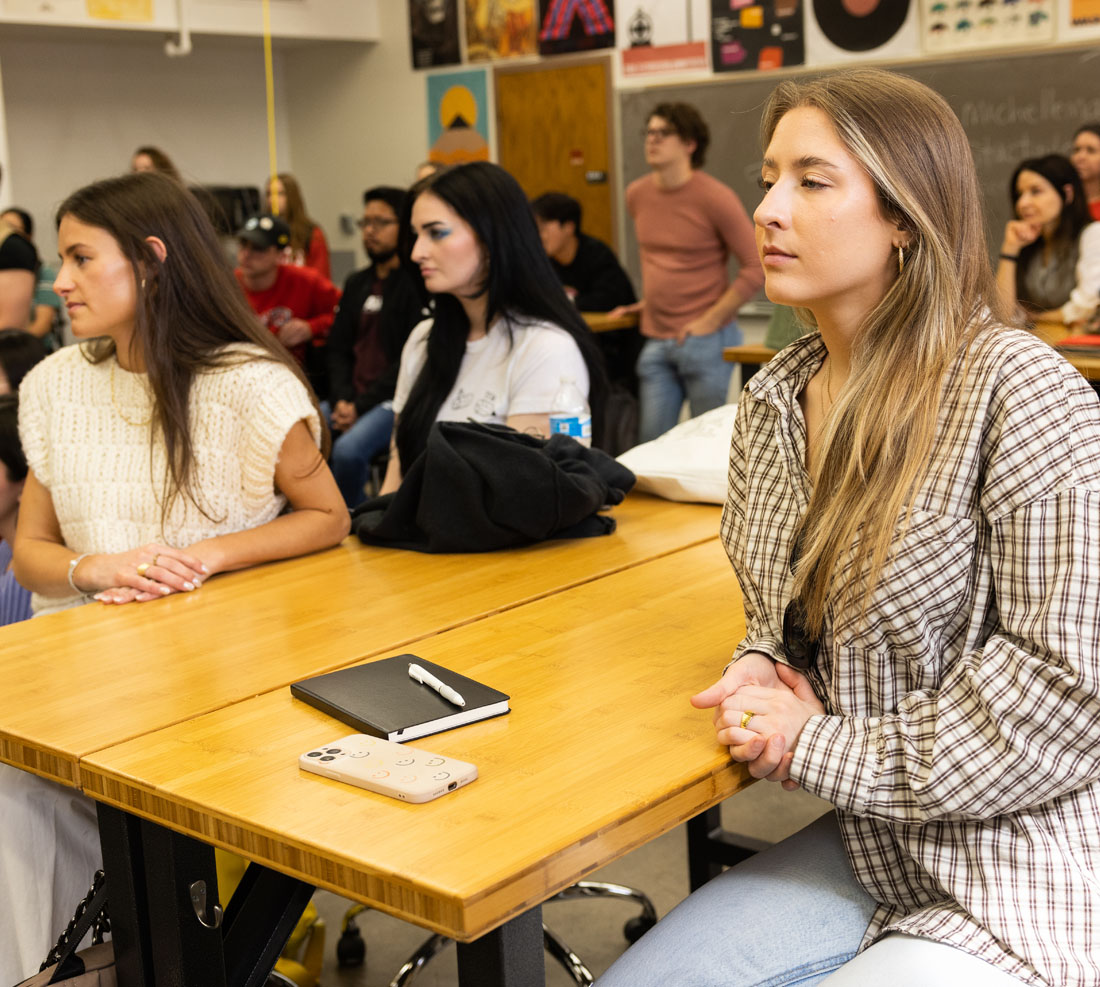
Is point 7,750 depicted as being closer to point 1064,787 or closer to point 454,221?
point 1064,787

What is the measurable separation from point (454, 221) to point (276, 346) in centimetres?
68

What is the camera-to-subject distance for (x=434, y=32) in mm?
7746

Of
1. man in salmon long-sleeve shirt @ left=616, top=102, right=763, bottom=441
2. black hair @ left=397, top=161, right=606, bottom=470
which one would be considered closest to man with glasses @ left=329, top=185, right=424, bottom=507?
man in salmon long-sleeve shirt @ left=616, top=102, right=763, bottom=441

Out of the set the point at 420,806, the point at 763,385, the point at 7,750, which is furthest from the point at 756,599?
the point at 7,750

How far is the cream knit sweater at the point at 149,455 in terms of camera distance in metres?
2.08

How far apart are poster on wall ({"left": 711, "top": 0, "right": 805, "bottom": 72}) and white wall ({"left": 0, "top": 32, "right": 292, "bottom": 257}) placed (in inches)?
122

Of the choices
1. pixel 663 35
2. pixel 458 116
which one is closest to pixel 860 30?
pixel 663 35

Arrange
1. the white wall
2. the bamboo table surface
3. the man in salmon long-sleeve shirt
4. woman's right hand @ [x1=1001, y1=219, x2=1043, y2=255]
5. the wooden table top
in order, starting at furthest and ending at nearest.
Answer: the white wall → the man in salmon long-sleeve shirt → woman's right hand @ [x1=1001, y1=219, x2=1043, y2=255] → the bamboo table surface → the wooden table top

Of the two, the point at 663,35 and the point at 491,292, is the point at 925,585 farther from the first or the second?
the point at 663,35

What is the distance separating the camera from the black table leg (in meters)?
1.13

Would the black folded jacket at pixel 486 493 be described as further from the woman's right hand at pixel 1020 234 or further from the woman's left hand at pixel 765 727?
the woman's right hand at pixel 1020 234

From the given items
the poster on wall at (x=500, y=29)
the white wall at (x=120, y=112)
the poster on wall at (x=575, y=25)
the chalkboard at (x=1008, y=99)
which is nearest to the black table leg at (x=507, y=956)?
the chalkboard at (x=1008, y=99)

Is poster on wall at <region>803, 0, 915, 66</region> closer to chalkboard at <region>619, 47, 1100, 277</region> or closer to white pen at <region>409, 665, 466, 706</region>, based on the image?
chalkboard at <region>619, 47, 1100, 277</region>

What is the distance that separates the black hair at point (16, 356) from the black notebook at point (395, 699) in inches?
69.9
